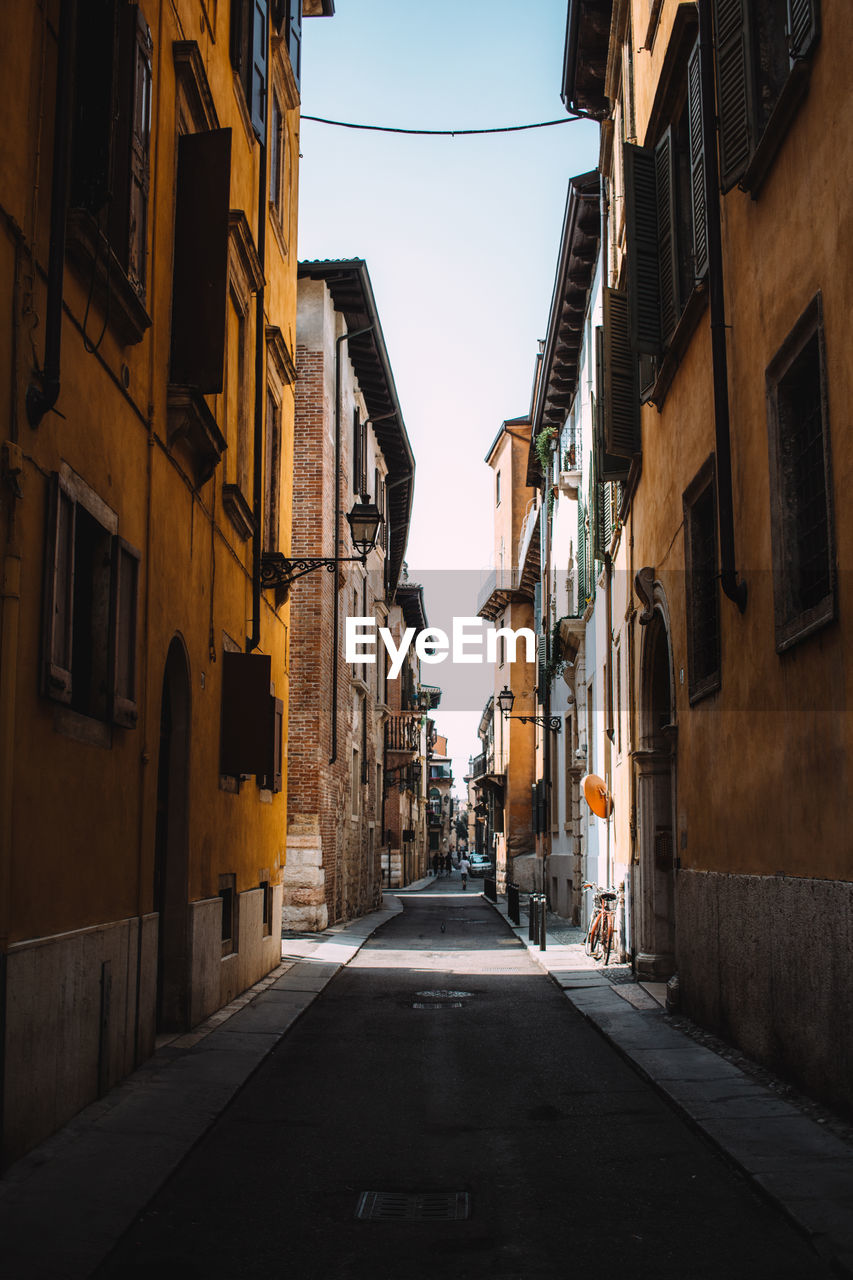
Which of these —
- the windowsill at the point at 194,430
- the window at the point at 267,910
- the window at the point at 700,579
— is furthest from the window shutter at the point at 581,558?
the windowsill at the point at 194,430

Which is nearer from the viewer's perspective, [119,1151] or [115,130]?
[119,1151]

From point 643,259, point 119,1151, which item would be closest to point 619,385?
point 643,259

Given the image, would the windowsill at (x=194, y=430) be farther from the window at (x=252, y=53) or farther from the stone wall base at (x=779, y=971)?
the stone wall base at (x=779, y=971)

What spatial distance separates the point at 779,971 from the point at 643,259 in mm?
7279

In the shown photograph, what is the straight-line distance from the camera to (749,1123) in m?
7.05

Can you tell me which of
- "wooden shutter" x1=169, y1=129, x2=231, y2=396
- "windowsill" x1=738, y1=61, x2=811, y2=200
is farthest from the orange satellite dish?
"windowsill" x1=738, y1=61, x2=811, y2=200

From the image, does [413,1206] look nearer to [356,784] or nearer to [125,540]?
[125,540]

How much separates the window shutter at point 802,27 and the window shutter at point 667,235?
411 cm

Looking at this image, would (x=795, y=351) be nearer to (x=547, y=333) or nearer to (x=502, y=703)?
(x=547, y=333)

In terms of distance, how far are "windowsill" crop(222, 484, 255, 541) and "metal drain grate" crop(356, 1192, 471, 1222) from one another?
831 cm

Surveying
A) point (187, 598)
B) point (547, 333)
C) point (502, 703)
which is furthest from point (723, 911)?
point (502, 703)

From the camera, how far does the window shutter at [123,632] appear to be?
8258 mm

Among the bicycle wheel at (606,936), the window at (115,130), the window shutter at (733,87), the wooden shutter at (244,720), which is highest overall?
the window shutter at (733,87)

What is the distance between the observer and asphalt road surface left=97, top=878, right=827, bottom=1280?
4922mm
